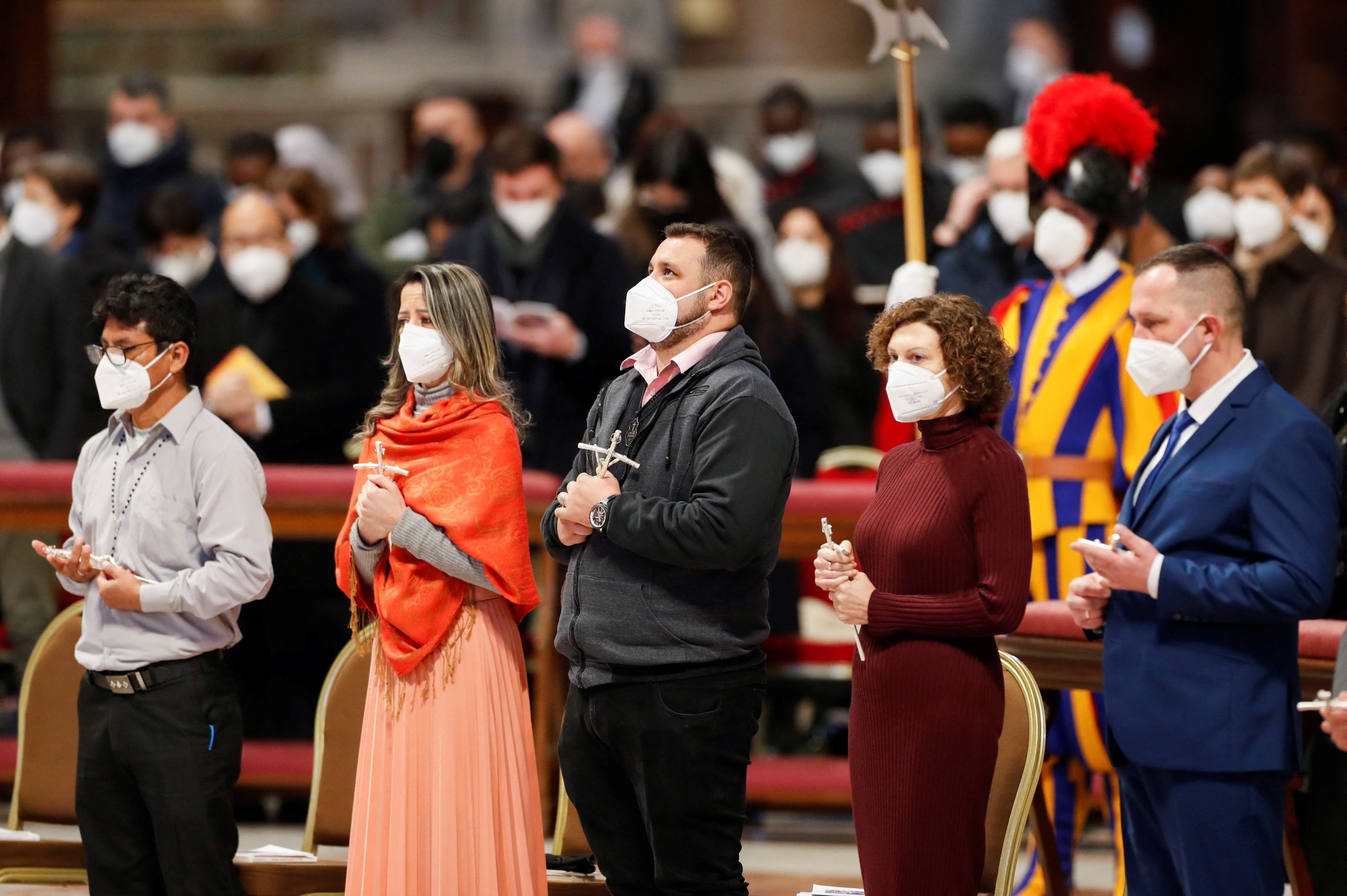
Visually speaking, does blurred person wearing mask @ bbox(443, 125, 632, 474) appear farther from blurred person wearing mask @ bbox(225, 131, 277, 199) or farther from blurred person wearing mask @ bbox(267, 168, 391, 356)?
blurred person wearing mask @ bbox(225, 131, 277, 199)

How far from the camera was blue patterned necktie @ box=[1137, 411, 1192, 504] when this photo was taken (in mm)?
3898

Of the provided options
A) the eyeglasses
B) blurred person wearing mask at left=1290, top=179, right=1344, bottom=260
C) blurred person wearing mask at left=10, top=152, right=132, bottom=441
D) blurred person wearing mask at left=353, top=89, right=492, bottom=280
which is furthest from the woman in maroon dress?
blurred person wearing mask at left=353, top=89, right=492, bottom=280

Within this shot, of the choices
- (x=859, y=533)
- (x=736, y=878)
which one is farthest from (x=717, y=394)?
(x=736, y=878)

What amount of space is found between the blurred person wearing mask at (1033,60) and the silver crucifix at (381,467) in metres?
7.06

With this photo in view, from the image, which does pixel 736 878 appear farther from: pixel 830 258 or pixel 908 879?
pixel 830 258

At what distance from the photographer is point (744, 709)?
385 centimetres

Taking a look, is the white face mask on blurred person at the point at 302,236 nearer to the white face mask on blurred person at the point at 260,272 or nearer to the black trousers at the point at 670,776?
the white face mask on blurred person at the point at 260,272

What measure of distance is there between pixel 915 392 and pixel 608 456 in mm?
681

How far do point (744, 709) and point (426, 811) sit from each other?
78cm

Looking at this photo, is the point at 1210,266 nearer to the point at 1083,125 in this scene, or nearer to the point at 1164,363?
the point at 1164,363

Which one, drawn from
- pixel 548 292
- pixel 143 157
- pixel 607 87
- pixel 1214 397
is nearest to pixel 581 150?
pixel 607 87

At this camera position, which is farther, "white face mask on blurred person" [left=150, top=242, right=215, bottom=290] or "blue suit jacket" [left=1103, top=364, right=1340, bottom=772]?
"white face mask on blurred person" [left=150, top=242, right=215, bottom=290]

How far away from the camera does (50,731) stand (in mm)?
4914

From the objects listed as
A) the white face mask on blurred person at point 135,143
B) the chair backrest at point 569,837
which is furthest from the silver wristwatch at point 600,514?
the white face mask on blurred person at point 135,143
